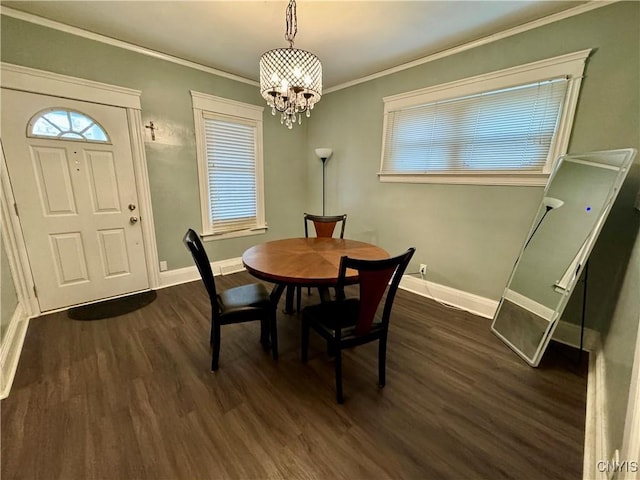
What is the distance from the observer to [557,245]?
1972mm

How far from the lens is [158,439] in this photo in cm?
133

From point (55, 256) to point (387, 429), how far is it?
3.26 metres

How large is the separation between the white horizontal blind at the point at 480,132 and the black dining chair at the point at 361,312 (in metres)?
1.68

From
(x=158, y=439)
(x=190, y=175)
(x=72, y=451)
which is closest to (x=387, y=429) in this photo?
(x=158, y=439)

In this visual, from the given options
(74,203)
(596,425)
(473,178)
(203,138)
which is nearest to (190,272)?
(74,203)

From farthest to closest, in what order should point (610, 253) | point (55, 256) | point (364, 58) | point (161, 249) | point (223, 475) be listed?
point (161, 249), point (364, 58), point (55, 256), point (610, 253), point (223, 475)

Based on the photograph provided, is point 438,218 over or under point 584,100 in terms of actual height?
under

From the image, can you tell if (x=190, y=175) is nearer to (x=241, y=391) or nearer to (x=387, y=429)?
(x=241, y=391)

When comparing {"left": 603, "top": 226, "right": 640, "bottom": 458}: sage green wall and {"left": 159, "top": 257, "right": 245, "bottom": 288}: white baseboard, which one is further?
{"left": 159, "top": 257, "right": 245, "bottom": 288}: white baseboard

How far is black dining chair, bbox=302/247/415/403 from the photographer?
4.56ft

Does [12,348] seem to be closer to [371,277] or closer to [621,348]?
[371,277]

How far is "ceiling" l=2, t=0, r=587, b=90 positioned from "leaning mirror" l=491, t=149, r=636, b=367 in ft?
4.11

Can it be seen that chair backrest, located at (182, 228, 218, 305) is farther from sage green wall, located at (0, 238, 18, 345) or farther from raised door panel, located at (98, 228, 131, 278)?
raised door panel, located at (98, 228, 131, 278)

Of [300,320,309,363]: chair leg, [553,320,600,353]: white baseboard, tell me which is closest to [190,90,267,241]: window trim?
[300,320,309,363]: chair leg
